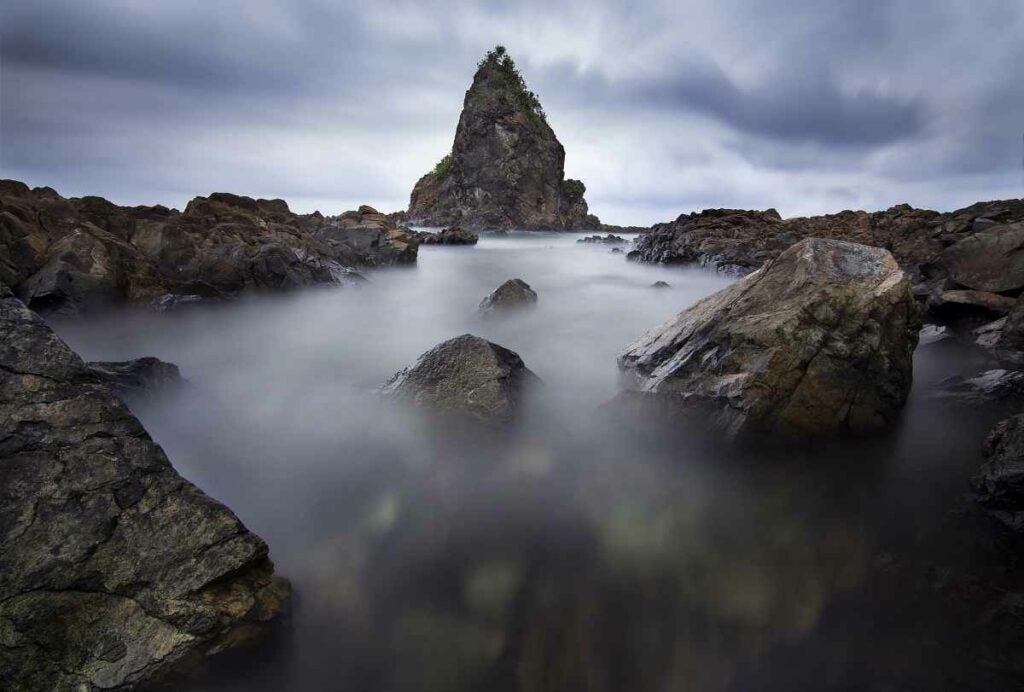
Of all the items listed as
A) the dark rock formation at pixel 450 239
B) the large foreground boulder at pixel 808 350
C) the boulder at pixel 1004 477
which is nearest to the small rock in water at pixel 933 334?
the large foreground boulder at pixel 808 350

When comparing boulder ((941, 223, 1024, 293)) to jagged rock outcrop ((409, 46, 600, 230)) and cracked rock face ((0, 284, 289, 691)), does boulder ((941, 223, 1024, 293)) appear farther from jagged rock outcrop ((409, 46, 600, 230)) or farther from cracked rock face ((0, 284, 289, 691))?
jagged rock outcrop ((409, 46, 600, 230))

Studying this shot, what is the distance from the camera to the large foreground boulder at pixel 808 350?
6.46m

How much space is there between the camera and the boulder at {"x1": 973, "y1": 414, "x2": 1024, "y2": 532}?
16.4 feet

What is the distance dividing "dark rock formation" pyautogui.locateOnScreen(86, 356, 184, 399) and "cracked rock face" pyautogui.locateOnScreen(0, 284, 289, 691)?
4309 mm

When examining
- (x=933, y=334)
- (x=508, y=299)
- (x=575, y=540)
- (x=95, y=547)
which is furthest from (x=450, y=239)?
(x=95, y=547)

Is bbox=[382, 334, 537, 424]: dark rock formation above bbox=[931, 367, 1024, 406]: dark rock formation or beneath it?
beneath

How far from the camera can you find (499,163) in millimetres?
103375

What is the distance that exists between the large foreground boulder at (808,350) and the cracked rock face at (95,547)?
216 inches

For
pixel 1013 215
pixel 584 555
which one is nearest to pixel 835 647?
pixel 584 555

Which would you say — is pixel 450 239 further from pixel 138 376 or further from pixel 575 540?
pixel 575 540

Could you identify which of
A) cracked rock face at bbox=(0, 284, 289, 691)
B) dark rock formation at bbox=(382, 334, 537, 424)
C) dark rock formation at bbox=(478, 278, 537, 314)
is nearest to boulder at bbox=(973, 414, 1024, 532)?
dark rock formation at bbox=(382, 334, 537, 424)

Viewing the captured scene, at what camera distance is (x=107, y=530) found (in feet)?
12.0

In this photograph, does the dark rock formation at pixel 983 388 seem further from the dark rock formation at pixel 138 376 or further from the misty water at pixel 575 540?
the dark rock formation at pixel 138 376

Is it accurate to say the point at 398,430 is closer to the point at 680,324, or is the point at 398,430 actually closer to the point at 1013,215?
the point at 680,324
